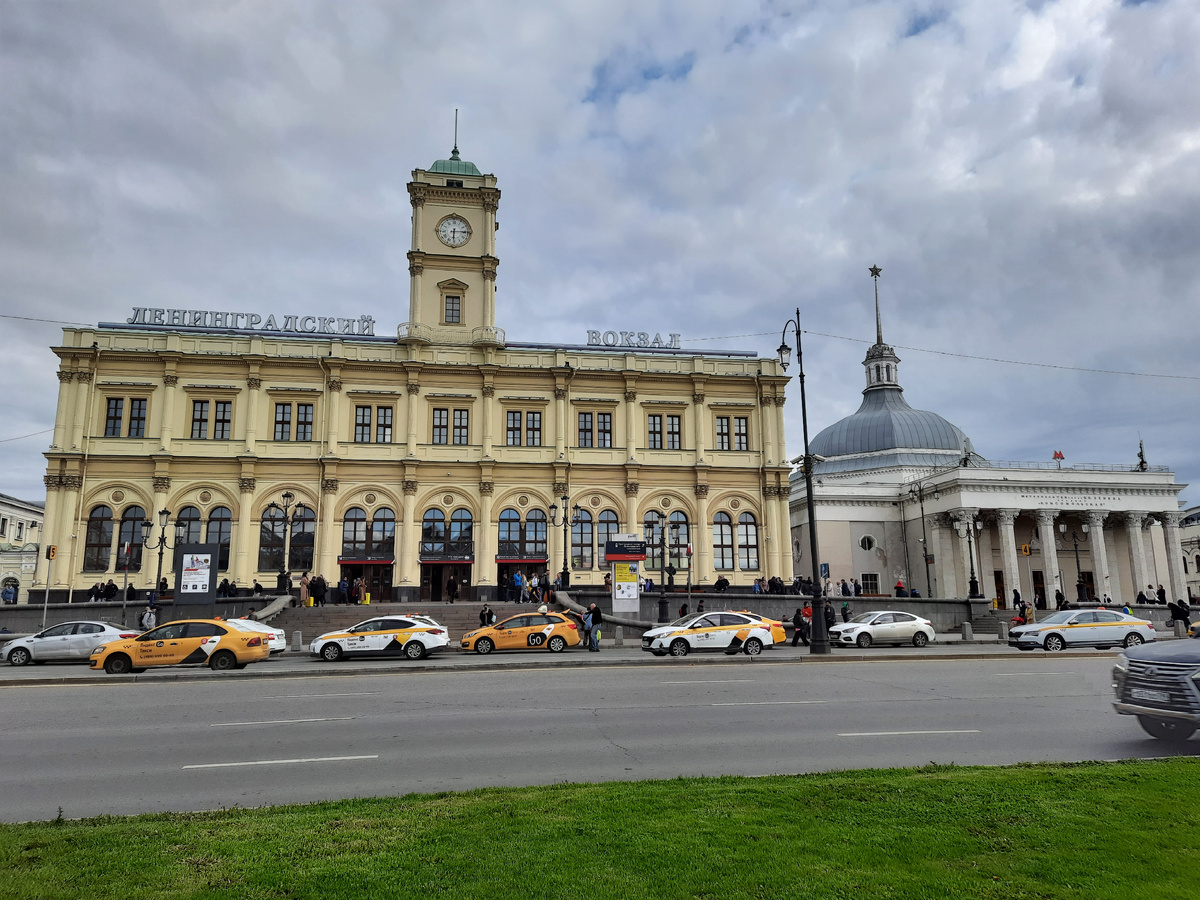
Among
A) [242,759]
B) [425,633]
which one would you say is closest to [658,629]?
[425,633]

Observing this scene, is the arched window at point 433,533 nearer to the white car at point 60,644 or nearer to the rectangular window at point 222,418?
the rectangular window at point 222,418

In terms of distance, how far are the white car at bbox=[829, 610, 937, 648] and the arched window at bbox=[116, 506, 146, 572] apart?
34.8 meters

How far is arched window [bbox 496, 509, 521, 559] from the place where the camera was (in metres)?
44.8

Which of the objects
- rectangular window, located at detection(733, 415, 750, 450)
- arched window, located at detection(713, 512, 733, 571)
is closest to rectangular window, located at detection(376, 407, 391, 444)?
arched window, located at detection(713, 512, 733, 571)


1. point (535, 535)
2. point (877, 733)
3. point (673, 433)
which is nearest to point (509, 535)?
point (535, 535)

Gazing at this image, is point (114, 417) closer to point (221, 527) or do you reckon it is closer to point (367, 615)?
point (221, 527)

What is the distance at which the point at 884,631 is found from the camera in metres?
30.4

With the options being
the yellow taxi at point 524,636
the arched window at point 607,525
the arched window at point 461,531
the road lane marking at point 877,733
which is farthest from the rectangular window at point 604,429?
the road lane marking at point 877,733

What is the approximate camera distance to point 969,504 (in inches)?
2045

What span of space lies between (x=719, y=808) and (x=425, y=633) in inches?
777

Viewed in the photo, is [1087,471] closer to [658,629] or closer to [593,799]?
[658,629]

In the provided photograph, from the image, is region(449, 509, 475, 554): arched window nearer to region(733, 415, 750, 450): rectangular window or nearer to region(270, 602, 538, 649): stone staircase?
region(270, 602, 538, 649): stone staircase

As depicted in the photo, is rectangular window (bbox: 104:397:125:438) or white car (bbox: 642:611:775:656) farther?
rectangular window (bbox: 104:397:125:438)

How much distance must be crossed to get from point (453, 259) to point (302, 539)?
18.8 meters
